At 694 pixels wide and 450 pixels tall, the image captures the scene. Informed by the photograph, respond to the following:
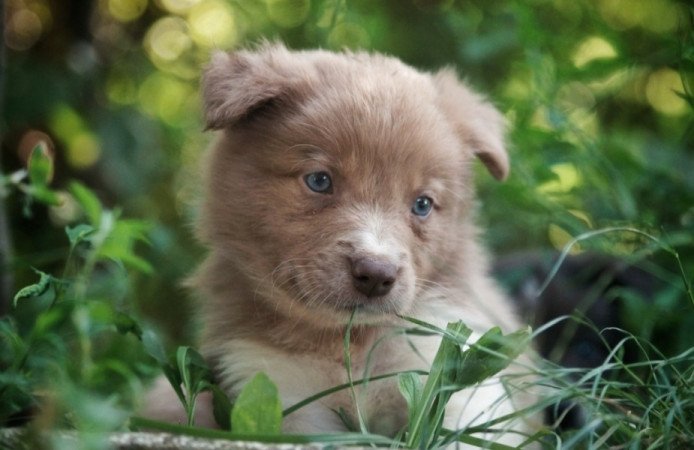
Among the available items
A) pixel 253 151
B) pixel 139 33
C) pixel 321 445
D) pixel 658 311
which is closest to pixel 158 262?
pixel 139 33

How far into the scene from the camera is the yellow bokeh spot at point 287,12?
227 inches

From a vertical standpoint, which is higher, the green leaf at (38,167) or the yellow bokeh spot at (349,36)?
the yellow bokeh spot at (349,36)

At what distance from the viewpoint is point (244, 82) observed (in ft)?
9.80

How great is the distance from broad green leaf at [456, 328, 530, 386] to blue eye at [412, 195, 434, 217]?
2.59 feet

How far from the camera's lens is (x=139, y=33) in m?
5.87

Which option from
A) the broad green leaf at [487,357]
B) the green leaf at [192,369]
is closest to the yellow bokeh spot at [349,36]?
the green leaf at [192,369]

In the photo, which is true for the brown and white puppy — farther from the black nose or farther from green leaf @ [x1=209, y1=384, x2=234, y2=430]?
green leaf @ [x1=209, y1=384, x2=234, y2=430]

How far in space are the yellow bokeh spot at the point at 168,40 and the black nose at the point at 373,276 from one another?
3.78 meters

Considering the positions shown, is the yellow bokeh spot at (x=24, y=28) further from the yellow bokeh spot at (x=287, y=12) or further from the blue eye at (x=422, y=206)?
the blue eye at (x=422, y=206)

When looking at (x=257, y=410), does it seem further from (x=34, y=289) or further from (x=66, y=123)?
(x=66, y=123)

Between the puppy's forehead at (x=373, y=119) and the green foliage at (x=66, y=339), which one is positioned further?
the puppy's forehead at (x=373, y=119)

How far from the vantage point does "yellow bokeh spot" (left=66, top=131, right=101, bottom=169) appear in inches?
204

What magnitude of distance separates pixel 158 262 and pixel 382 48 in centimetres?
194

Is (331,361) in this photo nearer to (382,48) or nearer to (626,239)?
(626,239)
